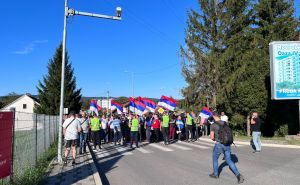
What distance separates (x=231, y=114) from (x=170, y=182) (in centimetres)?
2369

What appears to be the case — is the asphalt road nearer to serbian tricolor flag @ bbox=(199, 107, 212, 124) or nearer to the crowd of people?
the crowd of people

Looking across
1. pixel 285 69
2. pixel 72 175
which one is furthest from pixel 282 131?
pixel 72 175

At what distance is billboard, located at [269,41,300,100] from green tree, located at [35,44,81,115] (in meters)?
37.0

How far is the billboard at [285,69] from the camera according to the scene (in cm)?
2114

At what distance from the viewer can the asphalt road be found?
31.0 feet

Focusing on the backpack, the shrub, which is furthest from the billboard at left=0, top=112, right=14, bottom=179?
the shrub

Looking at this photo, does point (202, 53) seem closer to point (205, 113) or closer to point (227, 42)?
point (227, 42)

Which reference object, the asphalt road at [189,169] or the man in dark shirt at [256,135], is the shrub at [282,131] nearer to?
the man in dark shirt at [256,135]

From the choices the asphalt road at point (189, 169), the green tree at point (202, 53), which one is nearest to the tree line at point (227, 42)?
the green tree at point (202, 53)

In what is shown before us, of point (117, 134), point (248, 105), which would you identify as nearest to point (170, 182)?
point (117, 134)

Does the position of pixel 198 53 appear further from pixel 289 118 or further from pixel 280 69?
pixel 280 69

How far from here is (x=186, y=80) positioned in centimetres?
3634

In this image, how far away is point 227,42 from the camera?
3456cm

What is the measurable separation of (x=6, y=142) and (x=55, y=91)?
48.2 meters
